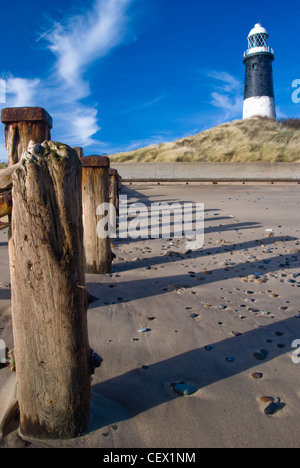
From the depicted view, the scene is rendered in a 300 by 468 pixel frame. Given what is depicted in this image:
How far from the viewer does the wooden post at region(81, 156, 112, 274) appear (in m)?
4.65

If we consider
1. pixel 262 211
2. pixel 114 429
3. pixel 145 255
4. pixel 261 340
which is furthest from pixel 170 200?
pixel 114 429

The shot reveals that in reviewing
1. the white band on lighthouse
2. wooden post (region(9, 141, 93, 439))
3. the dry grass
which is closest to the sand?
wooden post (region(9, 141, 93, 439))

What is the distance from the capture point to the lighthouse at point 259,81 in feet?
112

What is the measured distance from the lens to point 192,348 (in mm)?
2918

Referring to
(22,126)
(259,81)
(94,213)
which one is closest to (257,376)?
(22,126)

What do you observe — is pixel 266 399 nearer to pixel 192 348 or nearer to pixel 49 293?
pixel 192 348

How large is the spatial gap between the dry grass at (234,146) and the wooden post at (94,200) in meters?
21.0

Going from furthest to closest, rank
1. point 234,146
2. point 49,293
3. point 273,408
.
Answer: point 234,146 < point 273,408 < point 49,293

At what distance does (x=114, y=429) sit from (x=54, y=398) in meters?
0.43

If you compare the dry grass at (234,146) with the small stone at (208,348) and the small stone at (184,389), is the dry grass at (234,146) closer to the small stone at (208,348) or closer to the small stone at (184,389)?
the small stone at (208,348)

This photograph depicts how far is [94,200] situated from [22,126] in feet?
7.59

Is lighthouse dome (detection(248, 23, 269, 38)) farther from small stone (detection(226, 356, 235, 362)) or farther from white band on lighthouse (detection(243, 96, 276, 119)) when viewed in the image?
small stone (detection(226, 356, 235, 362))

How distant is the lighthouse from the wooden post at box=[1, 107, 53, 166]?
35135 millimetres

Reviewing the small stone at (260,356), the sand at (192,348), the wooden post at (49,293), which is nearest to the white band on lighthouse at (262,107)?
the sand at (192,348)
